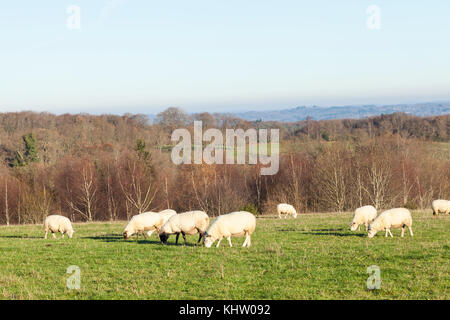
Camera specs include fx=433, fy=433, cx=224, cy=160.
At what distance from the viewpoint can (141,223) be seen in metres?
23.1

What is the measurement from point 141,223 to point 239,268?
9.59 meters

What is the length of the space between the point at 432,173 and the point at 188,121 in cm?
7998

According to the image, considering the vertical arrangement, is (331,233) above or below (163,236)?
below

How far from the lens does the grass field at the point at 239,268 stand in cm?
1227

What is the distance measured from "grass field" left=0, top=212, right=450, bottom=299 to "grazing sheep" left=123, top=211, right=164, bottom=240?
819 millimetres

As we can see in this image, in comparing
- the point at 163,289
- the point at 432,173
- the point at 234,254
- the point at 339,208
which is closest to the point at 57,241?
the point at 234,254

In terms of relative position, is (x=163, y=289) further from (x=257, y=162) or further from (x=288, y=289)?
(x=257, y=162)

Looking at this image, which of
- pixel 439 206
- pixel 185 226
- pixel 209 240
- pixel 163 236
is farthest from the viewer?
pixel 439 206

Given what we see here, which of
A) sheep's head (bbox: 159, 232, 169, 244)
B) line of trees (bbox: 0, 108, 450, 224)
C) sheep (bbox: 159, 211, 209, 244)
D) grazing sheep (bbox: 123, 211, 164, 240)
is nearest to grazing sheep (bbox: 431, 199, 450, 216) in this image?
sheep (bbox: 159, 211, 209, 244)

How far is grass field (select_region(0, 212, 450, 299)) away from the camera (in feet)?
40.2

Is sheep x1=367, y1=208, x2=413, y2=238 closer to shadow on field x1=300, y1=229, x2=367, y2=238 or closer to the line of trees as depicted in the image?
shadow on field x1=300, y1=229, x2=367, y2=238

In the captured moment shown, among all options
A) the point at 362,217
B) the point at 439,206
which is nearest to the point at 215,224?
the point at 362,217

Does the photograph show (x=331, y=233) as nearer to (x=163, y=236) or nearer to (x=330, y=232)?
(x=330, y=232)

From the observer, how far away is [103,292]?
12555 mm
